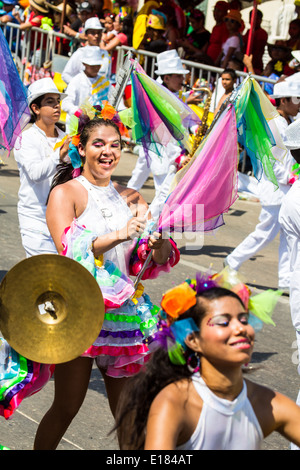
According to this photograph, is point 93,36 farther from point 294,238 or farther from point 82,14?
point 294,238

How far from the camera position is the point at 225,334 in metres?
2.64

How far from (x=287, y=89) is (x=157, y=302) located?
7.77ft

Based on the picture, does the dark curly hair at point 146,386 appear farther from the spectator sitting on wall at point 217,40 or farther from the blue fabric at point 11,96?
the spectator sitting on wall at point 217,40

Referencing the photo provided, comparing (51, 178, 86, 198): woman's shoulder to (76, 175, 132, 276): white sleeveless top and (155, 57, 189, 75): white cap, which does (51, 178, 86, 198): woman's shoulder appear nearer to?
(76, 175, 132, 276): white sleeveless top

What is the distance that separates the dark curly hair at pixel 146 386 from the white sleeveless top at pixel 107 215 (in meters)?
1.26

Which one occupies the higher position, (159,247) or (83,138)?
(83,138)

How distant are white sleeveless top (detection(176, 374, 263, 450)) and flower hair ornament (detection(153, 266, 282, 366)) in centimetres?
15

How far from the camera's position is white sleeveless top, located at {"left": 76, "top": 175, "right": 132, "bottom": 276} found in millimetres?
3963

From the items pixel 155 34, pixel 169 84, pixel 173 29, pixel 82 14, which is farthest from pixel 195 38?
pixel 169 84

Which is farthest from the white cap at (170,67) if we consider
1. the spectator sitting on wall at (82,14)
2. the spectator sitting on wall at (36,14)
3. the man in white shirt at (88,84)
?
the spectator sitting on wall at (36,14)

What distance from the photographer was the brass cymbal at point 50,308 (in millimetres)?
3301

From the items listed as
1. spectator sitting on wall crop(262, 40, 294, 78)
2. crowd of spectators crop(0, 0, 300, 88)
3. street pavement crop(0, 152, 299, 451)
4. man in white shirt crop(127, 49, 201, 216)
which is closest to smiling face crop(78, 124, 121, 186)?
street pavement crop(0, 152, 299, 451)

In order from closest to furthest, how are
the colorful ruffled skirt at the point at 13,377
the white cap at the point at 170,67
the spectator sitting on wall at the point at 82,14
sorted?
the colorful ruffled skirt at the point at 13,377
the white cap at the point at 170,67
the spectator sitting on wall at the point at 82,14
